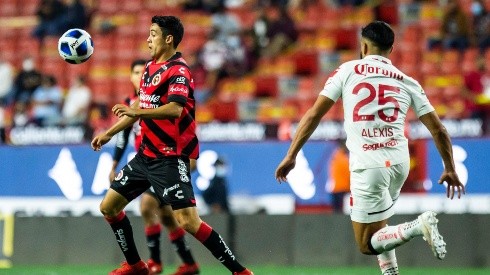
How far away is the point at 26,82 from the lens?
19.9m

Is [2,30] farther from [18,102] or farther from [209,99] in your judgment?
[209,99]

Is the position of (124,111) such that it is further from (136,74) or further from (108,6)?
(108,6)

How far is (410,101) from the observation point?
8094 millimetres

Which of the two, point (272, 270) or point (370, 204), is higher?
point (370, 204)

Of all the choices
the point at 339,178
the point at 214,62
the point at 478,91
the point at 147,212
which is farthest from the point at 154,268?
the point at 214,62

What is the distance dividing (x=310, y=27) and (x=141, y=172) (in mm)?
11258

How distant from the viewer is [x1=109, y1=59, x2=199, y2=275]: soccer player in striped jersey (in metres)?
10.8

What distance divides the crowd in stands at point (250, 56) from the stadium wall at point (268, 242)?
3.30 m

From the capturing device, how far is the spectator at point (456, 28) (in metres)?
18.1

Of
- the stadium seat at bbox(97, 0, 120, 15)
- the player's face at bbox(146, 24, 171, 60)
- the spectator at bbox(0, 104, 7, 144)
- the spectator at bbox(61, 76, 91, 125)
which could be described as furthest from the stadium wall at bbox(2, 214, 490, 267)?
the stadium seat at bbox(97, 0, 120, 15)

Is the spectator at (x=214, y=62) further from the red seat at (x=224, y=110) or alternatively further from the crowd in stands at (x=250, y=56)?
the red seat at (x=224, y=110)

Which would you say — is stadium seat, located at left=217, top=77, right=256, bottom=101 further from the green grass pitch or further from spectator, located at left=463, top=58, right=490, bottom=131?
the green grass pitch

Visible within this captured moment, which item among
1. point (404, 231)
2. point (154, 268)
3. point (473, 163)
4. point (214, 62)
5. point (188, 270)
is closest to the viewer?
point (404, 231)

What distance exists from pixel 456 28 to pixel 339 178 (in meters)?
4.26
